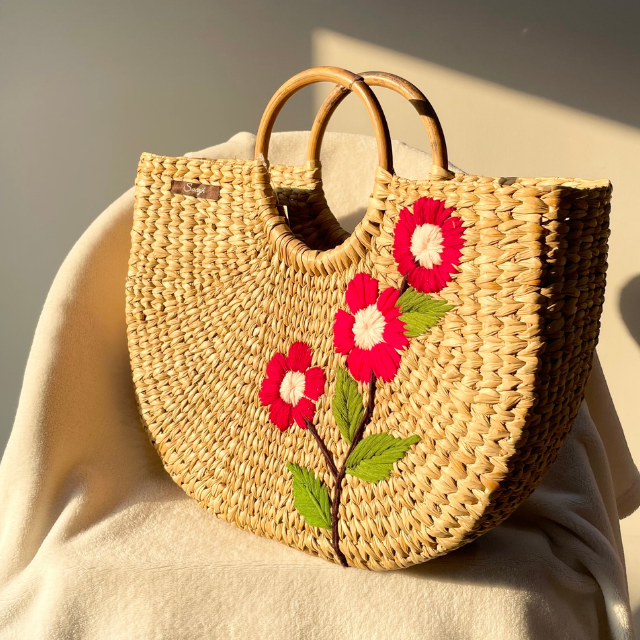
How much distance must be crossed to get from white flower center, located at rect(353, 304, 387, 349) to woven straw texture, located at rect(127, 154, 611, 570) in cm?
3

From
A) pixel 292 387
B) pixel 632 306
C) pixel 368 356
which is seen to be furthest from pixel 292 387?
pixel 632 306

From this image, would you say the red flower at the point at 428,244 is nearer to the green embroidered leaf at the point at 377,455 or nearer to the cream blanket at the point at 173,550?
the green embroidered leaf at the point at 377,455

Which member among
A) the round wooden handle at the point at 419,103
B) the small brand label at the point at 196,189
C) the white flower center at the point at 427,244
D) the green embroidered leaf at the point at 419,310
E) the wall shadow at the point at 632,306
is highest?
the round wooden handle at the point at 419,103

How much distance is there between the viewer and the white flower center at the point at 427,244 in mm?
494

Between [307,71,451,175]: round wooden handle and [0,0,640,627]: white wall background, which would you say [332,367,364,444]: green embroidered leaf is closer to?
[307,71,451,175]: round wooden handle

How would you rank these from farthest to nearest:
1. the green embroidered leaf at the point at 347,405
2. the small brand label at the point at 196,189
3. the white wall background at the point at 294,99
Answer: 1. the white wall background at the point at 294,99
2. the small brand label at the point at 196,189
3. the green embroidered leaf at the point at 347,405

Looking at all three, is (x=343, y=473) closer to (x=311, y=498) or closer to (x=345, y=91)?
(x=311, y=498)

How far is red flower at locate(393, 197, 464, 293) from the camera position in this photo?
488mm

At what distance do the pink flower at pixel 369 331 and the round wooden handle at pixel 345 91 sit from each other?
11cm

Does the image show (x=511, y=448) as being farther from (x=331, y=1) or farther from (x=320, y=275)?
(x=331, y=1)

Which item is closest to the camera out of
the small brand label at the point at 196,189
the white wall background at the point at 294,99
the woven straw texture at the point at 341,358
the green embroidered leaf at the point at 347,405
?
the woven straw texture at the point at 341,358

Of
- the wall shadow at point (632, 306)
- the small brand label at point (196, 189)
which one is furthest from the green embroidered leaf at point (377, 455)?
the wall shadow at point (632, 306)

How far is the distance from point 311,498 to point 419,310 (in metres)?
0.20

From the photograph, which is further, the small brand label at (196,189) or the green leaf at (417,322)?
the small brand label at (196,189)
